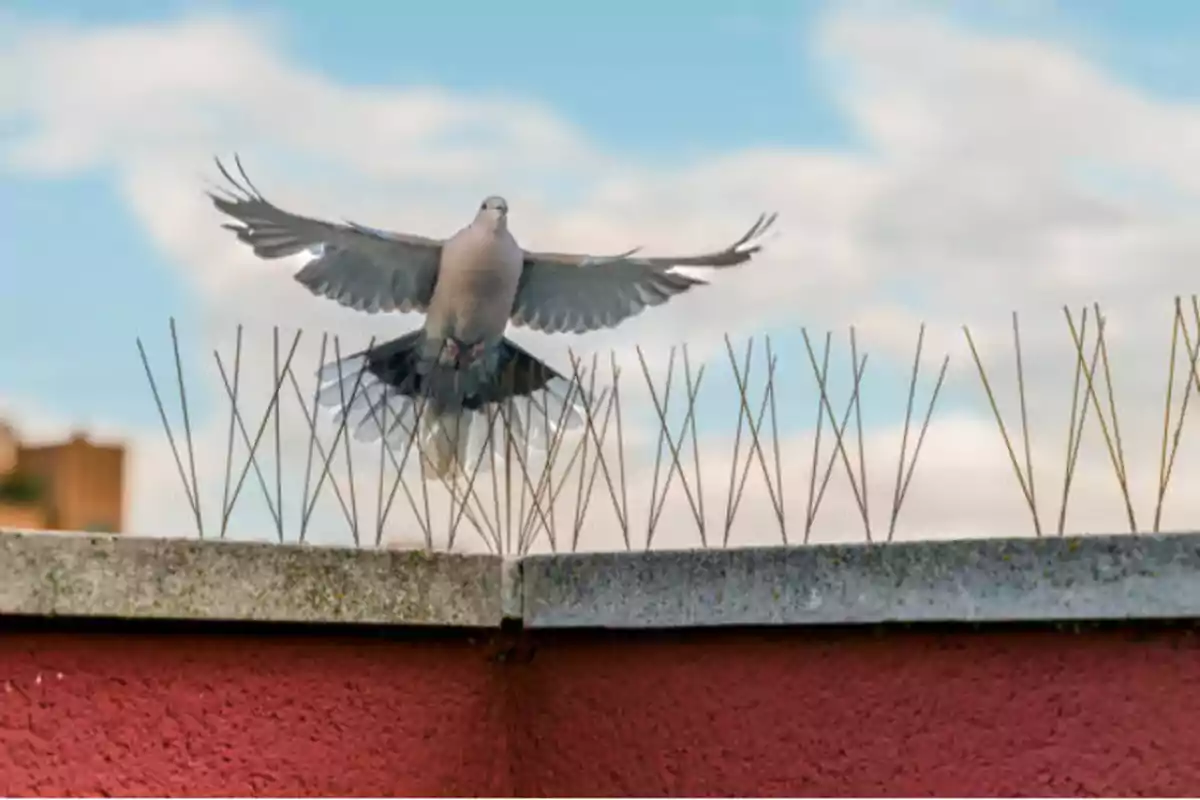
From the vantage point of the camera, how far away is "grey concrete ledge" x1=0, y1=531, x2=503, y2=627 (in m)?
2.01

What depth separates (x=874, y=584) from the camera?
2225 millimetres

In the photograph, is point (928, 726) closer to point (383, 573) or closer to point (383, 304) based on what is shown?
point (383, 573)

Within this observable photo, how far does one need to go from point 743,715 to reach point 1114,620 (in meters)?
0.54

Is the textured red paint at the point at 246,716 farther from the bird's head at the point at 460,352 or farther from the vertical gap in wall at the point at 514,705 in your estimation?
the bird's head at the point at 460,352

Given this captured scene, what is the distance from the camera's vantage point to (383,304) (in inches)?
198

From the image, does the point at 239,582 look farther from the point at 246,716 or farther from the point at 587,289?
the point at 587,289

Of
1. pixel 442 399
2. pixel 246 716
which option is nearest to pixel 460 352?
pixel 442 399

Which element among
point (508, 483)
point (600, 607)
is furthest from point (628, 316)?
point (600, 607)

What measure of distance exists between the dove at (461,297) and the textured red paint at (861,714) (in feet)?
6.96

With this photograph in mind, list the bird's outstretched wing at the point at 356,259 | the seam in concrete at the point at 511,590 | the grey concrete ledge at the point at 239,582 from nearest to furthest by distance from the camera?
1. the grey concrete ledge at the point at 239,582
2. the seam in concrete at the point at 511,590
3. the bird's outstretched wing at the point at 356,259

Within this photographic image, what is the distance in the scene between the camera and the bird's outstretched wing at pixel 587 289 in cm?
495

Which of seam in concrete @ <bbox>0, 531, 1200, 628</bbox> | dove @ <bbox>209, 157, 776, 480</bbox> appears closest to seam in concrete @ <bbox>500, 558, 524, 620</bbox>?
seam in concrete @ <bbox>0, 531, 1200, 628</bbox>

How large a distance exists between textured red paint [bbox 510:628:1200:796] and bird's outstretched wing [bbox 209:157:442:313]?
2258 millimetres

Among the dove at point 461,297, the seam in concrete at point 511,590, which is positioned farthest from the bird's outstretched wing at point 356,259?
the seam in concrete at point 511,590
